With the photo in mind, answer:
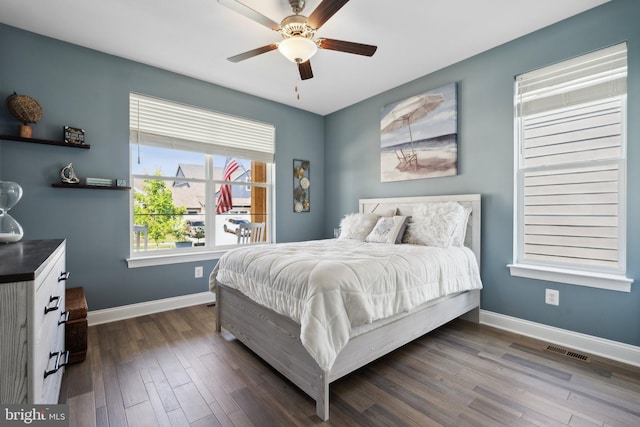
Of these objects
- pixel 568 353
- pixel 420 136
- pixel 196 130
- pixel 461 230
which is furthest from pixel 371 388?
pixel 196 130

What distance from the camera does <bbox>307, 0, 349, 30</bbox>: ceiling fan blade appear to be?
1.77 m

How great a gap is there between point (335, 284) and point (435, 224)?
1.62 m

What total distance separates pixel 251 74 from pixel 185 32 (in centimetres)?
86

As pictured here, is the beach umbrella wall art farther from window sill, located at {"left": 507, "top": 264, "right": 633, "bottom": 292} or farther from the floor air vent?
the floor air vent

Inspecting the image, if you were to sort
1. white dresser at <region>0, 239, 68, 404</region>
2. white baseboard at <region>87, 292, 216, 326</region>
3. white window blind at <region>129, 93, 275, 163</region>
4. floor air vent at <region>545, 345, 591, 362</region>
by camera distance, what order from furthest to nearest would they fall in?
white window blind at <region>129, 93, 275, 163</region> → white baseboard at <region>87, 292, 216, 326</region> → floor air vent at <region>545, 345, 591, 362</region> → white dresser at <region>0, 239, 68, 404</region>

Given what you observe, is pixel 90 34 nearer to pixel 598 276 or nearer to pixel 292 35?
pixel 292 35

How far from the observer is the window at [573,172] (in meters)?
2.19

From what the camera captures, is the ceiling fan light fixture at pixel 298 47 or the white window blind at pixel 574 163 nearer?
the ceiling fan light fixture at pixel 298 47

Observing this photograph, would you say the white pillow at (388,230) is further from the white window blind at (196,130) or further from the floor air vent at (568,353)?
the white window blind at (196,130)

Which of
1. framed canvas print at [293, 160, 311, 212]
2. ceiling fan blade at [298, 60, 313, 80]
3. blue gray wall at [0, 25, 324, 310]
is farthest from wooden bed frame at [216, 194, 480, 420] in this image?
framed canvas print at [293, 160, 311, 212]

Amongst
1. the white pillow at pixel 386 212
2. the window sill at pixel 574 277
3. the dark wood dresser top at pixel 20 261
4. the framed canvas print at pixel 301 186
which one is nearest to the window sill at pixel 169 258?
the framed canvas print at pixel 301 186

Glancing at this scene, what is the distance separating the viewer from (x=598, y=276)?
219cm

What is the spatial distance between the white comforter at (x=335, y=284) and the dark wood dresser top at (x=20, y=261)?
109 centimetres

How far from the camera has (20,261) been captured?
41.9 inches
